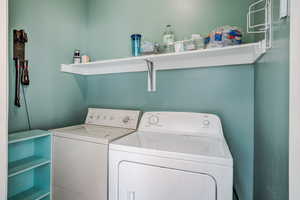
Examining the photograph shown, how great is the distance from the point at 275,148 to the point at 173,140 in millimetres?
674

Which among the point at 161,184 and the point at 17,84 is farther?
the point at 17,84

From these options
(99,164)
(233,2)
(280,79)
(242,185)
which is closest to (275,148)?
(280,79)

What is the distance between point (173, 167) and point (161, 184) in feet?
0.46

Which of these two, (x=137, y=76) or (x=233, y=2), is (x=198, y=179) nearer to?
(x=137, y=76)

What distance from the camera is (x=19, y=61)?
142cm

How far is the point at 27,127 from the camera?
1527 mm

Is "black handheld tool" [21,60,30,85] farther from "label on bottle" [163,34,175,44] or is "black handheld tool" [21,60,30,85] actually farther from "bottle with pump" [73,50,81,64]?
"label on bottle" [163,34,175,44]

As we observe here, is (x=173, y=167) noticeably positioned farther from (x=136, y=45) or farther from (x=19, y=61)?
(x=19, y=61)

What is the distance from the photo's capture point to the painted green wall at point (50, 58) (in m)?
1.48

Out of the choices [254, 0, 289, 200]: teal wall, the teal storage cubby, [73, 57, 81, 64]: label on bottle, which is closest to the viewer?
[254, 0, 289, 200]: teal wall

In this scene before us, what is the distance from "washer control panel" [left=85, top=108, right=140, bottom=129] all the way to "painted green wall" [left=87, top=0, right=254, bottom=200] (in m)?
0.15

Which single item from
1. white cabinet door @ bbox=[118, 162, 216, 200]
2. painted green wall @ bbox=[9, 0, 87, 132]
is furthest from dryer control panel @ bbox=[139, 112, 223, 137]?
painted green wall @ bbox=[9, 0, 87, 132]

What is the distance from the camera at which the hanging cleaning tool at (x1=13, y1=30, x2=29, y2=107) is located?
4.60 feet

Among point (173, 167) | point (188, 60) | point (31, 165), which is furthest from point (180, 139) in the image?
point (31, 165)
